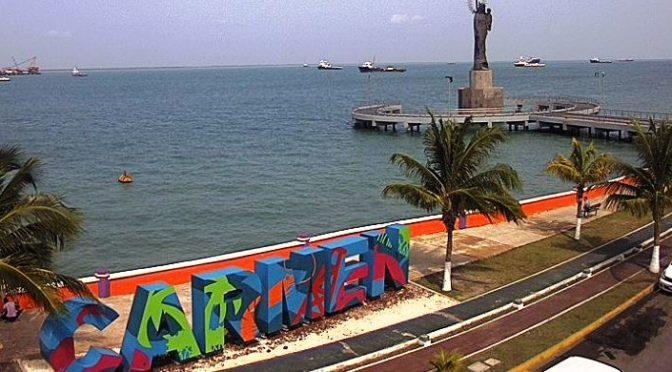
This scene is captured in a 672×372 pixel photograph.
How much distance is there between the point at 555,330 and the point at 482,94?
3207 inches

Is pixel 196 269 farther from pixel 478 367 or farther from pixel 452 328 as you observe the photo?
pixel 478 367

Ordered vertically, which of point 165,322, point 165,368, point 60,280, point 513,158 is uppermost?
point 60,280

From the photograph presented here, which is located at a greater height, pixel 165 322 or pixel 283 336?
pixel 165 322

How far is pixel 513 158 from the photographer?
74.6 m

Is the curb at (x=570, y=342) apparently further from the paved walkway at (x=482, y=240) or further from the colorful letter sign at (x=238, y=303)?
the paved walkway at (x=482, y=240)

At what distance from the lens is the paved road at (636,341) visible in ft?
59.5

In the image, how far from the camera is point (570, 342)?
19547 millimetres

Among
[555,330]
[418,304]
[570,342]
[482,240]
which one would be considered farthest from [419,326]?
[482,240]

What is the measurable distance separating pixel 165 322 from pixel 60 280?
3.50 meters

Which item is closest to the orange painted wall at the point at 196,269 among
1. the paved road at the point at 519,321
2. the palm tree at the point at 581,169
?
the palm tree at the point at 581,169

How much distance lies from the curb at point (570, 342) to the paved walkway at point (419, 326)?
2998 millimetres

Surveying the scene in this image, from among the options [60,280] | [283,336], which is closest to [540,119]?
[283,336]

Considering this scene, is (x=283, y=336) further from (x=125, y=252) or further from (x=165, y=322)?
(x=125, y=252)

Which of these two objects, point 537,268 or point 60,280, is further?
point 537,268
